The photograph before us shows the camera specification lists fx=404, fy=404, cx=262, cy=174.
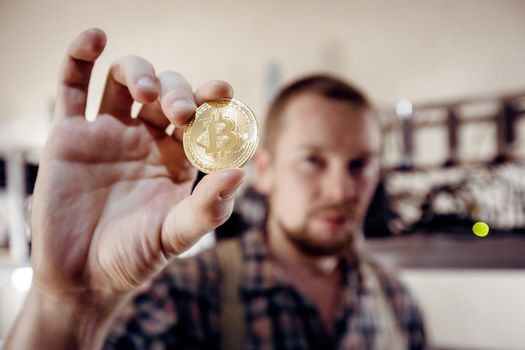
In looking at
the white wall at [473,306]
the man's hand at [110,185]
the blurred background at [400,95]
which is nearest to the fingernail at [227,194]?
the man's hand at [110,185]

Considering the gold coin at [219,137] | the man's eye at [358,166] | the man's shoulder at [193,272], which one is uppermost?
the gold coin at [219,137]

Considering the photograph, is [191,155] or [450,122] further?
[450,122]

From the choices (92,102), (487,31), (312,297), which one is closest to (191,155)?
(312,297)

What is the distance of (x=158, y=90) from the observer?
2.42 feet

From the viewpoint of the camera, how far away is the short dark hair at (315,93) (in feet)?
5.74

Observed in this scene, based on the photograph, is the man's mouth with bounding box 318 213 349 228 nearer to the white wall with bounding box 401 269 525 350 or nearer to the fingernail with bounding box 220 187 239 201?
the fingernail with bounding box 220 187 239 201

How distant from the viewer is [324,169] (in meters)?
1.68

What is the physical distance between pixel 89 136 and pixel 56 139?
2.4 inches

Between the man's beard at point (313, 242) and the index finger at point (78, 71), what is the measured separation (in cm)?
110

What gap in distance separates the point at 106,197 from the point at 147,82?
29 centimetres

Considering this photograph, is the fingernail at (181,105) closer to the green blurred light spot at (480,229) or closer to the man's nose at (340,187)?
the man's nose at (340,187)

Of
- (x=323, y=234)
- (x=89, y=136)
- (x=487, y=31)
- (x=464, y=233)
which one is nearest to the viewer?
(x=89, y=136)

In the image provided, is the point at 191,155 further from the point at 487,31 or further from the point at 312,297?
the point at 487,31

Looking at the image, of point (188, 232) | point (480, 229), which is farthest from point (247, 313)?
point (480, 229)
